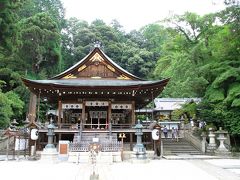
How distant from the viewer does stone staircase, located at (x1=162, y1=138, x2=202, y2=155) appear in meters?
20.3

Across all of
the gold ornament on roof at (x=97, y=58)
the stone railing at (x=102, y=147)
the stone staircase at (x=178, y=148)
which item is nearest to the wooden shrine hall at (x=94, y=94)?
the gold ornament on roof at (x=97, y=58)

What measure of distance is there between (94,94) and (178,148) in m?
7.88

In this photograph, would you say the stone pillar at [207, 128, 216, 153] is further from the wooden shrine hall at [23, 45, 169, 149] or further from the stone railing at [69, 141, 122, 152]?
the stone railing at [69, 141, 122, 152]

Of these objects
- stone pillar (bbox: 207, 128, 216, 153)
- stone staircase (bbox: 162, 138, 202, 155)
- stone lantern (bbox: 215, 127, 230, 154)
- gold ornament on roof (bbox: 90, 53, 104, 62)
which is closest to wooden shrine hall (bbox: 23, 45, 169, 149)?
gold ornament on roof (bbox: 90, 53, 104, 62)

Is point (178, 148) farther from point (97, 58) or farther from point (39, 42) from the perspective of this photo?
point (39, 42)

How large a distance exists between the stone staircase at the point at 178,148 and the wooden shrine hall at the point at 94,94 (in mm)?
2397

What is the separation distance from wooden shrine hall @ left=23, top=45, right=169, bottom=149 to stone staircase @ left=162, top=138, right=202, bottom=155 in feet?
7.86

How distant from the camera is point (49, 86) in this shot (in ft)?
65.5

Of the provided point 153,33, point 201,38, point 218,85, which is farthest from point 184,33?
point 153,33

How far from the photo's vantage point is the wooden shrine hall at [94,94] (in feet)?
65.8

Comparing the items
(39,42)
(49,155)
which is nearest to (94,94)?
(49,155)

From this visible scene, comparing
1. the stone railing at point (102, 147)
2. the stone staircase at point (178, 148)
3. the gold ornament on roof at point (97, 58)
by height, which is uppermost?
the gold ornament on roof at point (97, 58)

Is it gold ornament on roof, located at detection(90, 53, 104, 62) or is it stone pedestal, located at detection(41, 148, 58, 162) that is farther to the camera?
gold ornament on roof, located at detection(90, 53, 104, 62)

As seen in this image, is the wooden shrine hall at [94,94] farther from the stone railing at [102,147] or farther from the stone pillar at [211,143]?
the stone pillar at [211,143]
